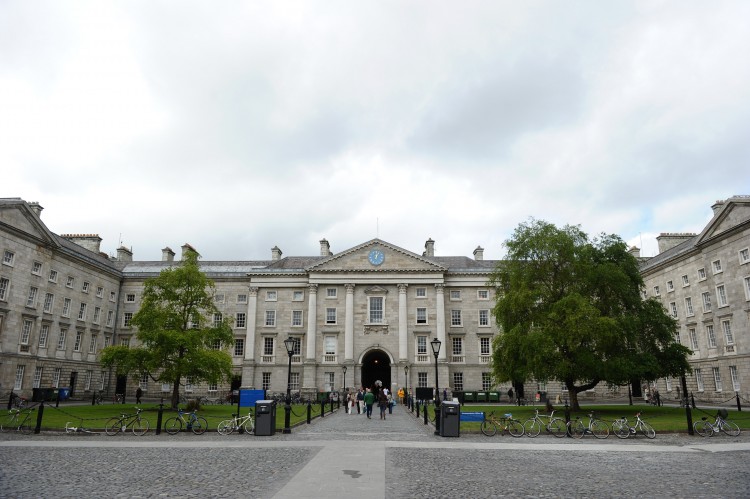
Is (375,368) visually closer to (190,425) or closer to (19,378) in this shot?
(19,378)

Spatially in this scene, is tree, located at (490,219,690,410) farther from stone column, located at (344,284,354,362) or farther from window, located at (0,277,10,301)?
window, located at (0,277,10,301)

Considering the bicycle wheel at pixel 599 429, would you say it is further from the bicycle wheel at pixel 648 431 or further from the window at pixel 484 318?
the window at pixel 484 318

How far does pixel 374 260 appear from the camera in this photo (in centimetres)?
5606

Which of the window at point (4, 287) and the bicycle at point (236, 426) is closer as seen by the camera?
the bicycle at point (236, 426)

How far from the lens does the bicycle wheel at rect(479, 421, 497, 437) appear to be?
1997 centimetres

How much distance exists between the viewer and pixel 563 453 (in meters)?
15.4

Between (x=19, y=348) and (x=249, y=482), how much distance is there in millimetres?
38658

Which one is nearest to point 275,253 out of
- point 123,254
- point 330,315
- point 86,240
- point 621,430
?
point 330,315

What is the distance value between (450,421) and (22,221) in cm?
3797

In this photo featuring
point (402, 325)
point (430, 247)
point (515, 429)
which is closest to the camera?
point (515, 429)

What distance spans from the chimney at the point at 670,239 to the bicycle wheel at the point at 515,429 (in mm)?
40380

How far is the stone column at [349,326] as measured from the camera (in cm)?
5328

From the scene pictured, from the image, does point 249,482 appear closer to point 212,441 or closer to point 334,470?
point 334,470

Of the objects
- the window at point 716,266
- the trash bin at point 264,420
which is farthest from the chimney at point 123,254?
the window at point 716,266
